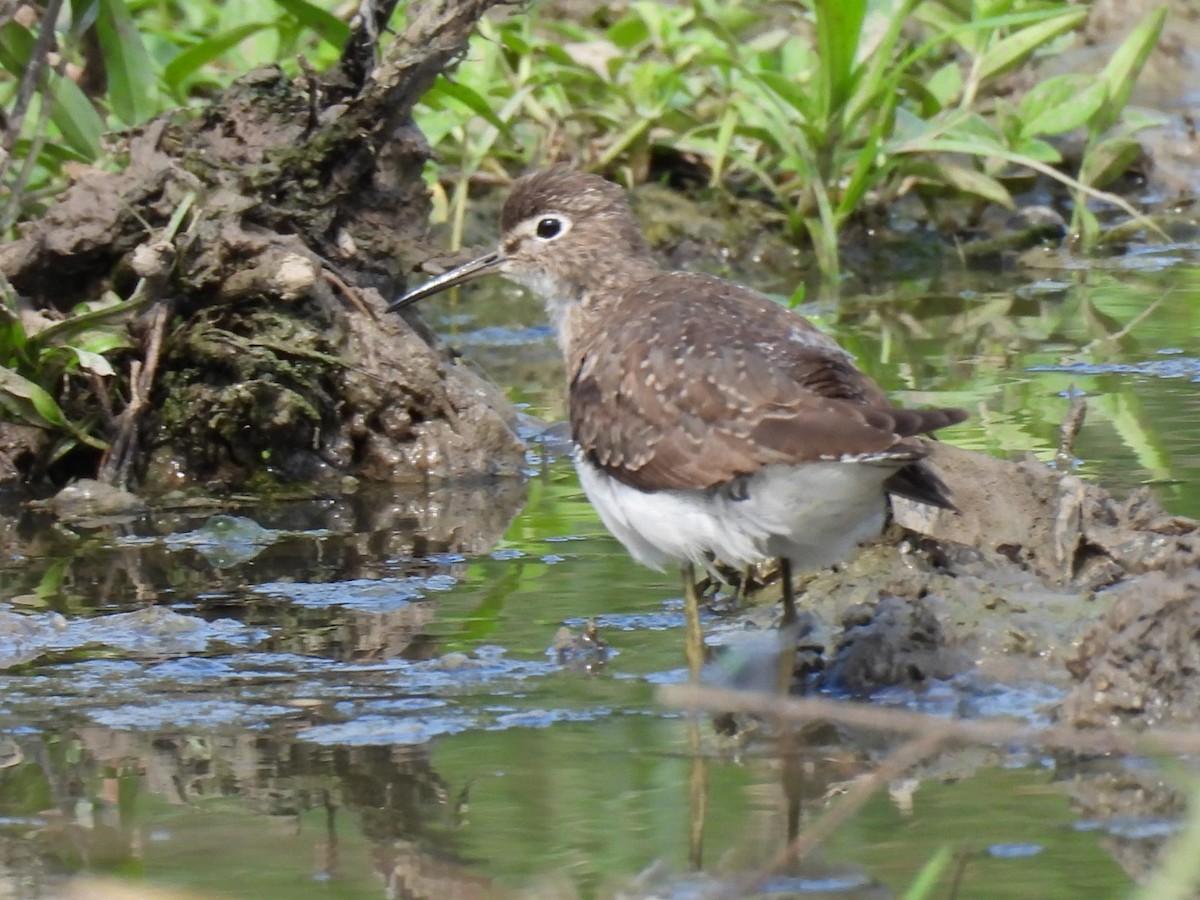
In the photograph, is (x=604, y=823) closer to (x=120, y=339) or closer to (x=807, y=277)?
(x=120, y=339)

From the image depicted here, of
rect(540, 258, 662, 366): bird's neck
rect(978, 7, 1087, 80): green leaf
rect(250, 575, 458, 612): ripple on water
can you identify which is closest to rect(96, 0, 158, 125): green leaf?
rect(540, 258, 662, 366): bird's neck

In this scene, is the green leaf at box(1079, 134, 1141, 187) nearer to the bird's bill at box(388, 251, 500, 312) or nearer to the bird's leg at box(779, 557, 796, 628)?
Result: the bird's bill at box(388, 251, 500, 312)

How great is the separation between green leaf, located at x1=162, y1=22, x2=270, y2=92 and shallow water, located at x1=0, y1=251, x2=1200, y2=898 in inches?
101

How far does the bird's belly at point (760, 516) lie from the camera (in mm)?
4441

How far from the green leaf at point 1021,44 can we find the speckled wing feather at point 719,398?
4.58 metres

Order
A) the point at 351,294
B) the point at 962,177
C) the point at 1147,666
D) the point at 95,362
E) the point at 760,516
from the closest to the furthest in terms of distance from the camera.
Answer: the point at 1147,666, the point at 760,516, the point at 95,362, the point at 351,294, the point at 962,177

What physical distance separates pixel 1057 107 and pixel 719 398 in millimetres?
5303

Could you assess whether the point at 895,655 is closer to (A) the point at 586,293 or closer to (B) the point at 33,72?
(A) the point at 586,293

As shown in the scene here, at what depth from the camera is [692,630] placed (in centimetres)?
482

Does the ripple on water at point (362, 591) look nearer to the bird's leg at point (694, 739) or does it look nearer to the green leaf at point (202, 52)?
the bird's leg at point (694, 739)

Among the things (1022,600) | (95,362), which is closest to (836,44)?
(95,362)

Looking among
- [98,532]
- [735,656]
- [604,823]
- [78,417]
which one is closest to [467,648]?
[735,656]

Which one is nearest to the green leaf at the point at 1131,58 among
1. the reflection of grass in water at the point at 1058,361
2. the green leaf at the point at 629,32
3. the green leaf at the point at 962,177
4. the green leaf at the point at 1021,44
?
the green leaf at the point at 1021,44

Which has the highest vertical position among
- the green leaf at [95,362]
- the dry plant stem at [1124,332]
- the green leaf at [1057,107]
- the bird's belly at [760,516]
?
the green leaf at [1057,107]
